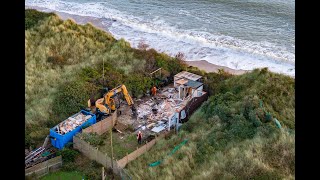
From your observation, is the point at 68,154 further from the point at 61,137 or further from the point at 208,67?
the point at 208,67

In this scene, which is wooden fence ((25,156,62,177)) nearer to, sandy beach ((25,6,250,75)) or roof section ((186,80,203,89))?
roof section ((186,80,203,89))

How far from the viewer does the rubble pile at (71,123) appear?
15.7 m

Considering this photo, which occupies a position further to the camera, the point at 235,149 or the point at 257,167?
the point at 235,149

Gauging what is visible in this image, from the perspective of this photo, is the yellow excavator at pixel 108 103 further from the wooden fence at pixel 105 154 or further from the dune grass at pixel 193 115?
the wooden fence at pixel 105 154

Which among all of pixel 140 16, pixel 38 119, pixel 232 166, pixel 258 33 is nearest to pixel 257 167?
pixel 232 166

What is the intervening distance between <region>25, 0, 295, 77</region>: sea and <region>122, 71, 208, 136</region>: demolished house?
7.34 meters

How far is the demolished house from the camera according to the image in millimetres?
16641

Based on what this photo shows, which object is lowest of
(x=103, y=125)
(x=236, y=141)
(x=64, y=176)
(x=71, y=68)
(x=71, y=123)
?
(x=64, y=176)

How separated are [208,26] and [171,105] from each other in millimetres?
15443

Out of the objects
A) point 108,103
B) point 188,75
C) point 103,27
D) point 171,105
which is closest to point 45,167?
point 108,103

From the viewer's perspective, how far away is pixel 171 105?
60.3ft

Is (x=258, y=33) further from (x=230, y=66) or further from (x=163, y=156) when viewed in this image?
(x=163, y=156)
